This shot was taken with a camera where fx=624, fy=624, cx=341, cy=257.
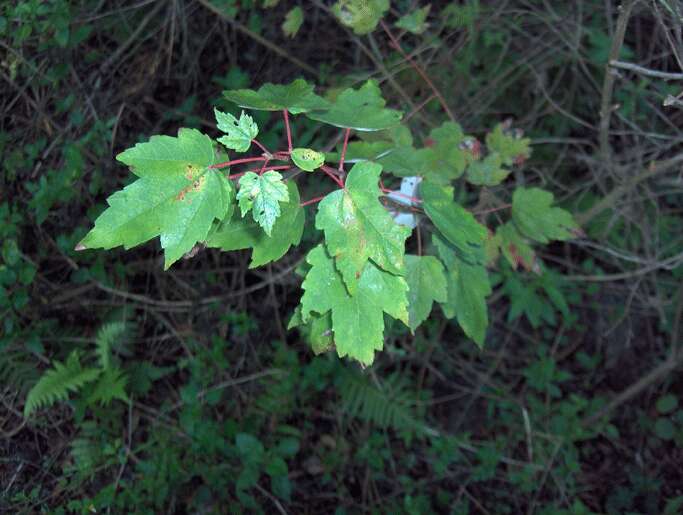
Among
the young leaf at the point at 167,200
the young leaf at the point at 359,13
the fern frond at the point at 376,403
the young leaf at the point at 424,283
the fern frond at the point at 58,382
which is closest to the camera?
the young leaf at the point at 167,200

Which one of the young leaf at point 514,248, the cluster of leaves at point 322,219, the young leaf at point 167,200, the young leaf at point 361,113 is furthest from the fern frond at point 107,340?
the young leaf at point 514,248

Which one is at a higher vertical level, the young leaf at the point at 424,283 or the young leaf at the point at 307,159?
the young leaf at the point at 307,159

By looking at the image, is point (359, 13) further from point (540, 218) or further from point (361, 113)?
point (540, 218)

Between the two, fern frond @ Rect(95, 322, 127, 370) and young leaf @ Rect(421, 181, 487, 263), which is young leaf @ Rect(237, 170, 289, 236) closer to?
young leaf @ Rect(421, 181, 487, 263)

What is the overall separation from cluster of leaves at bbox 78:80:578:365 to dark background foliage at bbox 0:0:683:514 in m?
0.96

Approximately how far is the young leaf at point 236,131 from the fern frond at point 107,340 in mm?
1608

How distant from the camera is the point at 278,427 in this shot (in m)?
2.96

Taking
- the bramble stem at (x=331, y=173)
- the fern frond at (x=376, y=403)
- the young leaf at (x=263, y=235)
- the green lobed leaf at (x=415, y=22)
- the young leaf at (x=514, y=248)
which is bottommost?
the fern frond at (x=376, y=403)

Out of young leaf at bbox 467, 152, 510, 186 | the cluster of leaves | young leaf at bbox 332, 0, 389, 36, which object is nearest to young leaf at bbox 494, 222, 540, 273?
young leaf at bbox 467, 152, 510, 186

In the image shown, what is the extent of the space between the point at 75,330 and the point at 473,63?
8.12 ft

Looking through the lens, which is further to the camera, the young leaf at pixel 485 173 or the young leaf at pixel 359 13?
the young leaf at pixel 359 13

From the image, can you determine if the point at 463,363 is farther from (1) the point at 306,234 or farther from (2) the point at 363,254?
(2) the point at 363,254

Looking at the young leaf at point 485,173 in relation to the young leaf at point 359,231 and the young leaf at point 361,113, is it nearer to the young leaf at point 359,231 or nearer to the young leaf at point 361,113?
the young leaf at point 361,113

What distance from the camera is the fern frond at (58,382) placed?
2.48 m
